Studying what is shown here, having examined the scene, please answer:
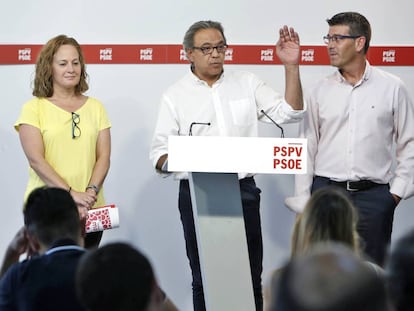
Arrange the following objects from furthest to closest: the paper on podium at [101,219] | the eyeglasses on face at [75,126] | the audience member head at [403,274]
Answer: the eyeglasses on face at [75,126] < the paper on podium at [101,219] < the audience member head at [403,274]

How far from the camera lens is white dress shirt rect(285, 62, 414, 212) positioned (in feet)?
13.1

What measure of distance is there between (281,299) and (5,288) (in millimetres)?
1211

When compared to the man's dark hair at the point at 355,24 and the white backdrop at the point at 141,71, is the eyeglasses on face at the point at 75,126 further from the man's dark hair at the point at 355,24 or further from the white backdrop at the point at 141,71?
the man's dark hair at the point at 355,24

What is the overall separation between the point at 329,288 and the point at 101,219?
8.41ft

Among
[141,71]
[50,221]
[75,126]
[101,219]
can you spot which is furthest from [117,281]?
[141,71]

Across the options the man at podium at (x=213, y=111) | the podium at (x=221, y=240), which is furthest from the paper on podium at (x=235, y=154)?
the man at podium at (x=213, y=111)

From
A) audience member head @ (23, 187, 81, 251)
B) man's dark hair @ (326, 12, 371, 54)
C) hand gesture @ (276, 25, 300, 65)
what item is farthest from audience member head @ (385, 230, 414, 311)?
man's dark hair @ (326, 12, 371, 54)

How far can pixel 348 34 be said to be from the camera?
4.04 meters

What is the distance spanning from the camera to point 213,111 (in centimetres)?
382

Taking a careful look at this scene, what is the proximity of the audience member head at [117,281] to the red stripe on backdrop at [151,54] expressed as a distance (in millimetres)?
3304

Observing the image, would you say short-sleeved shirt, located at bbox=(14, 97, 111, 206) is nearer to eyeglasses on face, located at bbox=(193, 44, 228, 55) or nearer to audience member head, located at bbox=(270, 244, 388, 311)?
eyeglasses on face, located at bbox=(193, 44, 228, 55)

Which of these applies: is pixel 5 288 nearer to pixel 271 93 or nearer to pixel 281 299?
pixel 281 299

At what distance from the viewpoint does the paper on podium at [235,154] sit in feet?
10.0

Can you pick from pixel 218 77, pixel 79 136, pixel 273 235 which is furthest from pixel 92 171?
pixel 273 235
